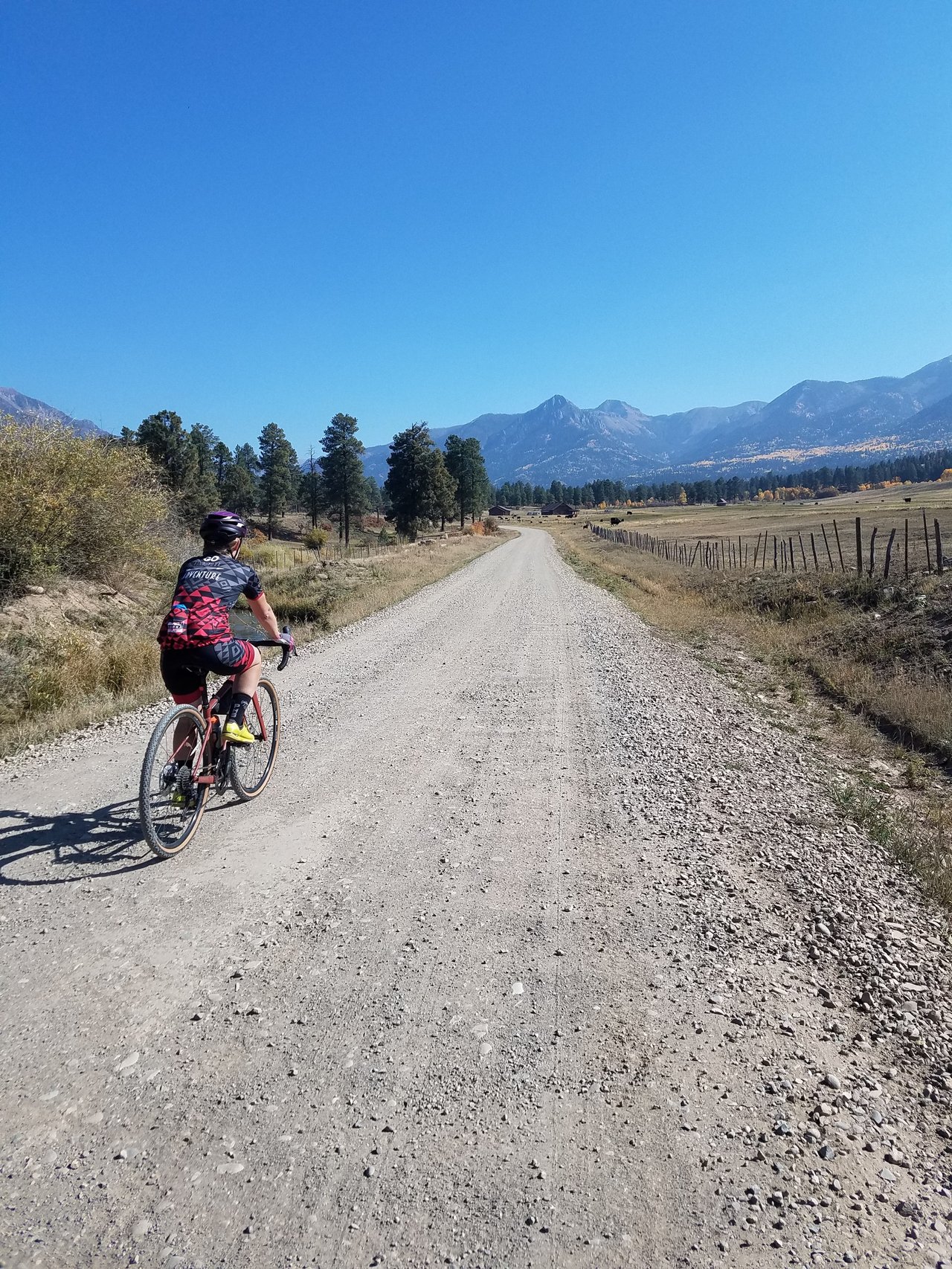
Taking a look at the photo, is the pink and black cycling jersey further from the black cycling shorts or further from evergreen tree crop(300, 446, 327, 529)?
evergreen tree crop(300, 446, 327, 529)

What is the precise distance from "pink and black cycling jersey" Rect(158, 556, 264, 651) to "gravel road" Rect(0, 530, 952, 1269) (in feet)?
4.60

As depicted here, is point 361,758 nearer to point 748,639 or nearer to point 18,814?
point 18,814

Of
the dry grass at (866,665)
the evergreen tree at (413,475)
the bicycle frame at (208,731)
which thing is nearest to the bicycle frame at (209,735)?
the bicycle frame at (208,731)

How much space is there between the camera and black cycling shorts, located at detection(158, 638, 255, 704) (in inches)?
170

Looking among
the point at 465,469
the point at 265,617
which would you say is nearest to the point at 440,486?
the point at 465,469

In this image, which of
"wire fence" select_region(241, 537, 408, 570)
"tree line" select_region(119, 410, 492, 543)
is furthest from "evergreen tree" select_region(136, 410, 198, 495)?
"wire fence" select_region(241, 537, 408, 570)

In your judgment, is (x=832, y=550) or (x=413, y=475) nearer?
(x=832, y=550)

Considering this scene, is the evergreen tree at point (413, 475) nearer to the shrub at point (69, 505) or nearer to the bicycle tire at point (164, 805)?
the shrub at point (69, 505)

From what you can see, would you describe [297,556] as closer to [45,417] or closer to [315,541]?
[315,541]

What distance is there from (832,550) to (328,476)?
44555 millimetres

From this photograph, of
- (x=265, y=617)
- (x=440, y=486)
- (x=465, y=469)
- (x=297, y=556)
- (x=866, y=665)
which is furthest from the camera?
(x=465, y=469)

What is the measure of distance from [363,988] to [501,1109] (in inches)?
35.5

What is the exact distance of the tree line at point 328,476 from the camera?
51000mm

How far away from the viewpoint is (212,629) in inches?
172
